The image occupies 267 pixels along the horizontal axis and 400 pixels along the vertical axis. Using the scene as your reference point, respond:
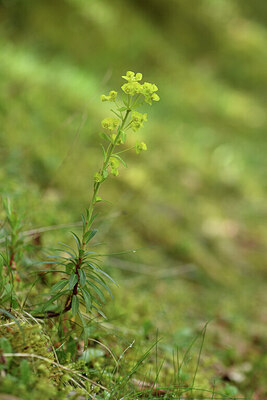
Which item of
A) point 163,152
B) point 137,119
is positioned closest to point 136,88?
point 137,119

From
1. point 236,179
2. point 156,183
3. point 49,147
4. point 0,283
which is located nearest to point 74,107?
point 49,147

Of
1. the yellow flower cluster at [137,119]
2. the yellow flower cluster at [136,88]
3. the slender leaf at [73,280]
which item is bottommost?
the slender leaf at [73,280]

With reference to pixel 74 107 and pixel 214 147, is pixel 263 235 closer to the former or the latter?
pixel 214 147

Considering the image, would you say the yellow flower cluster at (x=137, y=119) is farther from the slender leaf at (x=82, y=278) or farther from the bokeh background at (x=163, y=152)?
the bokeh background at (x=163, y=152)

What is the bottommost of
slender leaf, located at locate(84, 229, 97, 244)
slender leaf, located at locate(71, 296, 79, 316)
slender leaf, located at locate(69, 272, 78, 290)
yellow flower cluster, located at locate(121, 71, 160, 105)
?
slender leaf, located at locate(71, 296, 79, 316)

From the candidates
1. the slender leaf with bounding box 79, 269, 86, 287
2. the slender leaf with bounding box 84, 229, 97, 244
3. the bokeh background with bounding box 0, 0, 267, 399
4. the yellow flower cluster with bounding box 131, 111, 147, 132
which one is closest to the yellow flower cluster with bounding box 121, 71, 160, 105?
the yellow flower cluster with bounding box 131, 111, 147, 132

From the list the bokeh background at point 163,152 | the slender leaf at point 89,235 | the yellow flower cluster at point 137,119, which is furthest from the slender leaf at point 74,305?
the bokeh background at point 163,152

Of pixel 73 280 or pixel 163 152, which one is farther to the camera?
pixel 163 152

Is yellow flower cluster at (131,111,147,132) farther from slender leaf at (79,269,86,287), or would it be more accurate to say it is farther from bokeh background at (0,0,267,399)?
bokeh background at (0,0,267,399)

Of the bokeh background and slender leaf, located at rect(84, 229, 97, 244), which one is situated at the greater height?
the bokeh background

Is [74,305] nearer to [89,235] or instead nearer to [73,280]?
[73,280]
